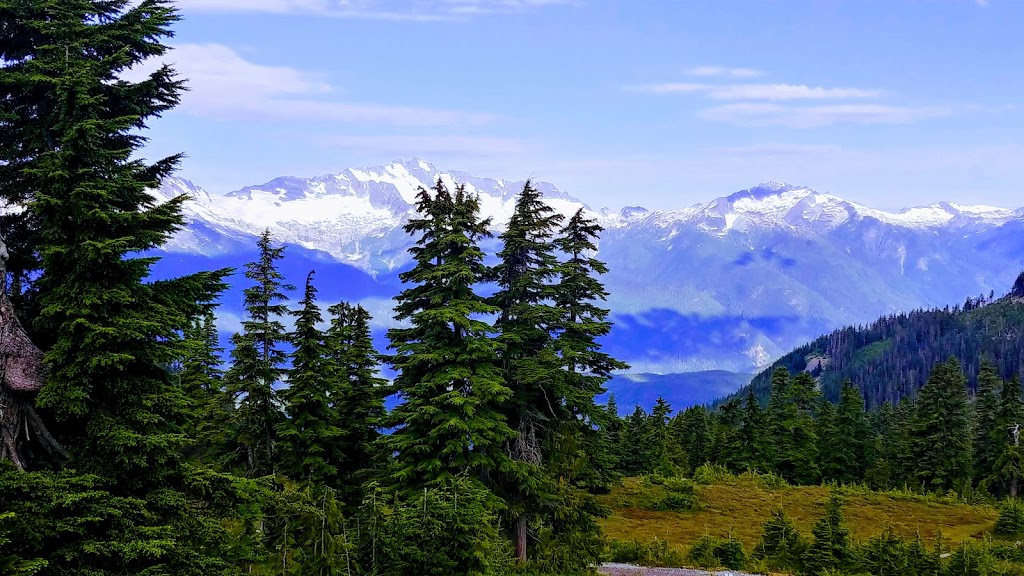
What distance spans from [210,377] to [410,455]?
1983 centimetres

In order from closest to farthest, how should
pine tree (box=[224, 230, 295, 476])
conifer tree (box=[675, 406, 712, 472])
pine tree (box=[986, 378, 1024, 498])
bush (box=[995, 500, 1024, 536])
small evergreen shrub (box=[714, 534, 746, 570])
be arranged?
1. pine tree (box=[224, 230, 295, 476])
2. small evergreen shrub (box=[714, 534, 746, 570])
3. bush (box=[995, 500, 1024, 536])
4. pine tree (box=[986, 378, 1024, 498])
5. conifer tree (box=[675, 406, 712, 472])

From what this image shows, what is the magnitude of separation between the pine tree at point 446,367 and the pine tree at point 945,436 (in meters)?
58.8

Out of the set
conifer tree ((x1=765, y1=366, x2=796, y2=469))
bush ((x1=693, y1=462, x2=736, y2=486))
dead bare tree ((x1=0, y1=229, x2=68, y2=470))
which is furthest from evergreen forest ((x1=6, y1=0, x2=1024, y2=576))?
conifer tree ((x1=765, y1=366, x2=796, y2=469))

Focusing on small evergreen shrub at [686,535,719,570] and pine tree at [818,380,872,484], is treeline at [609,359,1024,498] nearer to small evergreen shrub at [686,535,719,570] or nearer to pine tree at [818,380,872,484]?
pine tree at [818,380,872,484]

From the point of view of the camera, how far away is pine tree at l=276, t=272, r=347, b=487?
1192 inches

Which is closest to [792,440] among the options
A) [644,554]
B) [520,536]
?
[644,554]

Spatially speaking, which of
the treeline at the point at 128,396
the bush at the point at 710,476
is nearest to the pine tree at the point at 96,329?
the treeline at the point at 128,396

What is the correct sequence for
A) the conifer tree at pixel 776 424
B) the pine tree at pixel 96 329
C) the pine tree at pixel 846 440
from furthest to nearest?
the pine tree at pixel 846 440 → the conifer tree at pixel 776 424 → the pine tree at pixel 96 329

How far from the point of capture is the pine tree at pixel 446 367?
75.0 ft

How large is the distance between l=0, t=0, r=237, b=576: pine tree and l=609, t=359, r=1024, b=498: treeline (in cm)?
5124

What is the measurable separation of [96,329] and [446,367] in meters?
12.7

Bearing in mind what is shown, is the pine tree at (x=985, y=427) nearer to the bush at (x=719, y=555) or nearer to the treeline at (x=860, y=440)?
the treeline at (x=860, y=440)

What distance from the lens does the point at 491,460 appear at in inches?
917

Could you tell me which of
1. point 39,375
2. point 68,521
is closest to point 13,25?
point 39,375
